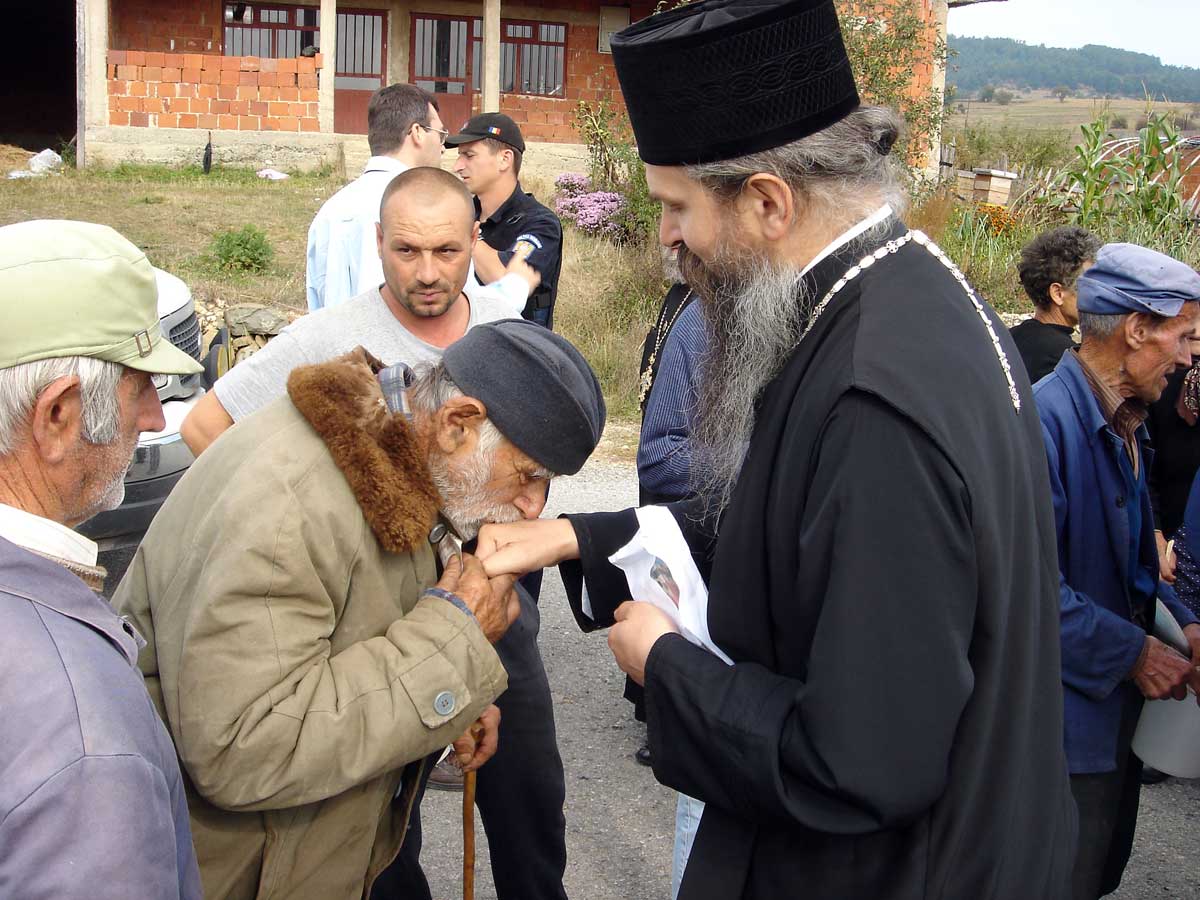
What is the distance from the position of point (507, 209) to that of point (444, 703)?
4192 millimetres

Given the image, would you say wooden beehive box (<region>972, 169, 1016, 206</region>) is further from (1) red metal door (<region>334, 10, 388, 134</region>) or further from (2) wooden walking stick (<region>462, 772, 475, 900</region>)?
(1) red metal door (<region>334, 10, 388, 134</region>)

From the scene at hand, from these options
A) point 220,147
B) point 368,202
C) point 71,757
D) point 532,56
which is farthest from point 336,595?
point 532,56

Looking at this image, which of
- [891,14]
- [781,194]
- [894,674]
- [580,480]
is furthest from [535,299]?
[891,14]

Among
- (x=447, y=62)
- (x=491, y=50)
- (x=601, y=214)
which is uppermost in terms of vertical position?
(x=447, y=62)

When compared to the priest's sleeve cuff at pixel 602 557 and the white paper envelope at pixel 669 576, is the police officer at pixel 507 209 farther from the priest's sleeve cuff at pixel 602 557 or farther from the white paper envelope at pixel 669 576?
the white paper envelope at pixel 669 576

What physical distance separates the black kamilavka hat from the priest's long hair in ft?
0.09

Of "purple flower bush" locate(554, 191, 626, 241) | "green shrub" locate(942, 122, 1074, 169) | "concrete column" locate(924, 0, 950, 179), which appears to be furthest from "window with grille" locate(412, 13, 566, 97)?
"purple flower bush" locate(554, 191, 626, 241)

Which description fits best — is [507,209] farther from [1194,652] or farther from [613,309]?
[613,309]

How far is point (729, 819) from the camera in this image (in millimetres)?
1735

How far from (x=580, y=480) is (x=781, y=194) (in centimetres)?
593

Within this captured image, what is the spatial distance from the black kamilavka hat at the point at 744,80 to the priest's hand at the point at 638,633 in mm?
711

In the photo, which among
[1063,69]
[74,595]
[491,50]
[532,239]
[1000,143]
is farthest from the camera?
[1063,69]

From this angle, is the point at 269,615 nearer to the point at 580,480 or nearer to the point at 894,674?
the point at 894,674

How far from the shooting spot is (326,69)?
2169 cm
